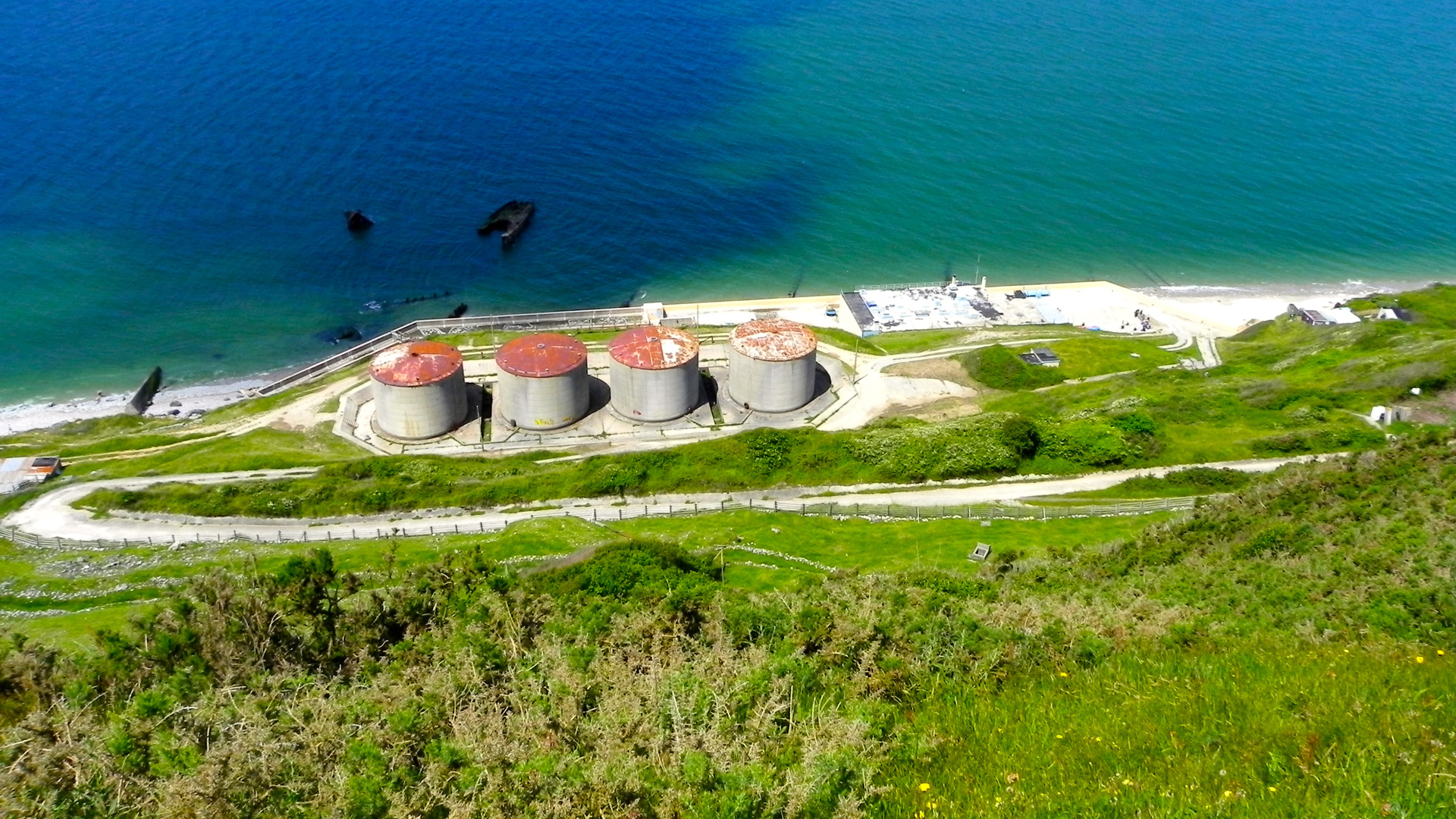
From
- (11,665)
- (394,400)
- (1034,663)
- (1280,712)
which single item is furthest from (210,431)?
(1280,712)

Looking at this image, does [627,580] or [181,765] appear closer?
[181,765]

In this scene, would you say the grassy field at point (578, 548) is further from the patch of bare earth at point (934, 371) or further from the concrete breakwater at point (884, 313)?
the concrete breakwater at point (884, 313)

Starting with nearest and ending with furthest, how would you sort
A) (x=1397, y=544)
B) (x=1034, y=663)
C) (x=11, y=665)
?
(x=1034, y=663)
(x=11, y=665)
(x=1397, y=544)

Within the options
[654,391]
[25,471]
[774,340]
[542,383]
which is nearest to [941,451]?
[774,340]

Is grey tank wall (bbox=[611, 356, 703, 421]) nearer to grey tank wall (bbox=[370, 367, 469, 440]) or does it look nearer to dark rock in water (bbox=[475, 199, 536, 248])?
grey tank wall (bbox=[370, 367, 469, 440])

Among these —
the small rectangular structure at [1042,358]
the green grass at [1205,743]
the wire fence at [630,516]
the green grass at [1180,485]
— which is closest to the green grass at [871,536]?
the wire fence at [630,516]

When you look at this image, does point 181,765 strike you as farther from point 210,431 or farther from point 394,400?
point 210,431
